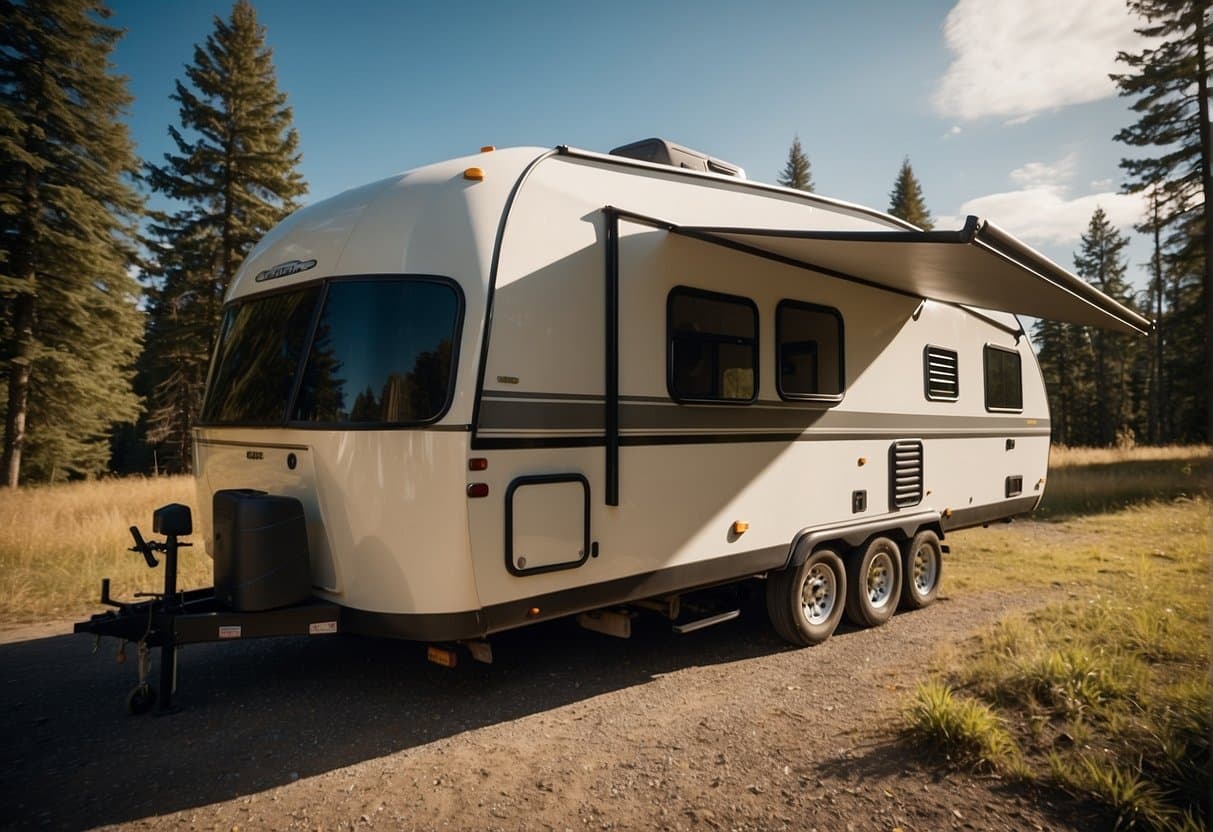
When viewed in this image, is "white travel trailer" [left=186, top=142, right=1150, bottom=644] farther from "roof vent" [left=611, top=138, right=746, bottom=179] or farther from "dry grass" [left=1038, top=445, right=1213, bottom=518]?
"dry grass" [left=1038, top=445, right=1213, bottom=518]

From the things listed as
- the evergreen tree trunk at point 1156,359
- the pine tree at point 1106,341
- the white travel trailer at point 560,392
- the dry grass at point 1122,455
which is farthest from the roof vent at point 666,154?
the pine tree at point 1106,341

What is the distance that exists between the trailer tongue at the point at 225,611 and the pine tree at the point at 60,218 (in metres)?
14.8

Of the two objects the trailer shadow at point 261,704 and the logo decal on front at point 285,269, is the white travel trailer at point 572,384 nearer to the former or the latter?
the logo decal on front at point 285,269

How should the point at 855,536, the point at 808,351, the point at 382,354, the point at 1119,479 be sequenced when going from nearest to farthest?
the point at 382,354 < the point at 808,351 < the point at 855,536 < the point at 1119,479

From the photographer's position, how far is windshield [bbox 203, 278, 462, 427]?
3.93 metres

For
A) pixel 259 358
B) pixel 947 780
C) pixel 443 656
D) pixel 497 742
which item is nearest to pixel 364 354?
pixel 259 358

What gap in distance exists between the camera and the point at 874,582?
660 centimetres

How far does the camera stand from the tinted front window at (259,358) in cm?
436

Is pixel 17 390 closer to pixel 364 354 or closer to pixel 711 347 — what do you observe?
pixel 364 354

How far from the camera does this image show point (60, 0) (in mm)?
15781

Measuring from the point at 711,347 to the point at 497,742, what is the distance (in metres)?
2.83

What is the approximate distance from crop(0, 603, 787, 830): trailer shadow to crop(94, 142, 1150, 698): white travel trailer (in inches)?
26.5

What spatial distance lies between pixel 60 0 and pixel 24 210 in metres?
4.54

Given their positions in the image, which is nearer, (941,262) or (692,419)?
(692,419)
